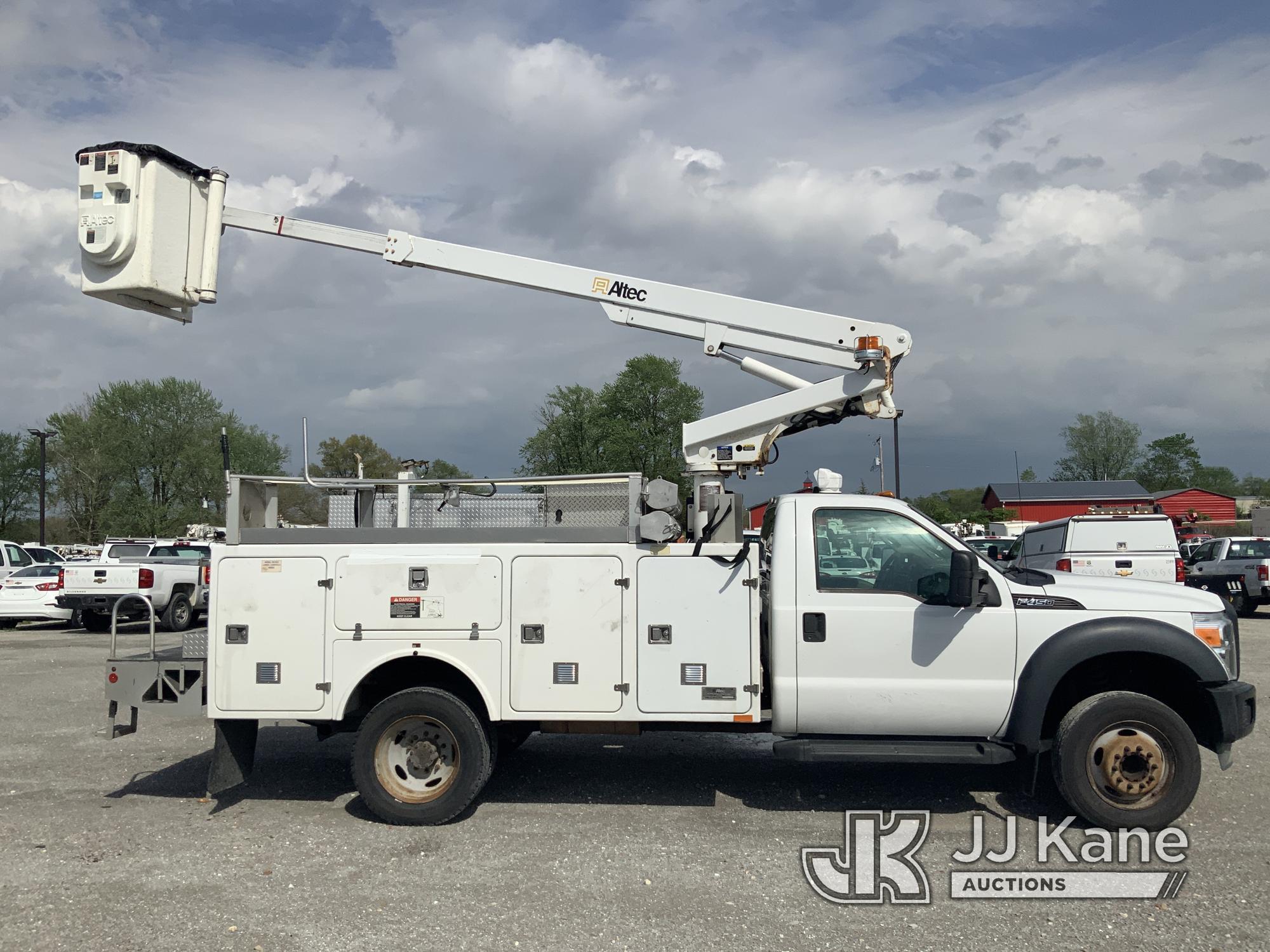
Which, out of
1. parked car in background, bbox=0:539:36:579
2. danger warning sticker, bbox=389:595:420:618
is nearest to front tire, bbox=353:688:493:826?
danger warning sticker, bbox=389:595:420:618

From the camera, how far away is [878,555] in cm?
630

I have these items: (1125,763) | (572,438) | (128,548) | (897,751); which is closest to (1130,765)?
(1125,763)

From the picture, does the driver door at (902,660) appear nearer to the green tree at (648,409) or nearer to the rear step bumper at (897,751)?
the rear step bumper at (897,751)

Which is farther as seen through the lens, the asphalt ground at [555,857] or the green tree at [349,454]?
the green tree at [349,454]

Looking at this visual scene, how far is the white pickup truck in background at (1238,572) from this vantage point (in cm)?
2036

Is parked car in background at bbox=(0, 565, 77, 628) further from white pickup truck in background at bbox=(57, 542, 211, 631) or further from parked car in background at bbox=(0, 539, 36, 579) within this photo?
parked car in background at bbox=(0, 539, 36, 579)

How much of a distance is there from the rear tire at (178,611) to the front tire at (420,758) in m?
14.1

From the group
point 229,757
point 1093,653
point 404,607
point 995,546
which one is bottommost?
point 229,757

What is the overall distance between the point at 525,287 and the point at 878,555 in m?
3.54

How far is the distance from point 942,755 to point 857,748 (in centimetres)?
50

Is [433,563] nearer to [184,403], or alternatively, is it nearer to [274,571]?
[274,571]

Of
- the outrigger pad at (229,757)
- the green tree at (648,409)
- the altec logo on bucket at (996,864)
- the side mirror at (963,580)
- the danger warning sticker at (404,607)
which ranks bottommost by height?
the altec logo on bucket at (996,864)

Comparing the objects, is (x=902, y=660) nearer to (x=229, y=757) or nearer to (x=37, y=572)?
(x=229, y=757)

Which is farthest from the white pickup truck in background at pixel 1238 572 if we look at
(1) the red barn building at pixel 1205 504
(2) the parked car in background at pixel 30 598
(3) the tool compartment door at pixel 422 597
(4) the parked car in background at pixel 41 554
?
(1) the red barn building at pixel 1205 504
